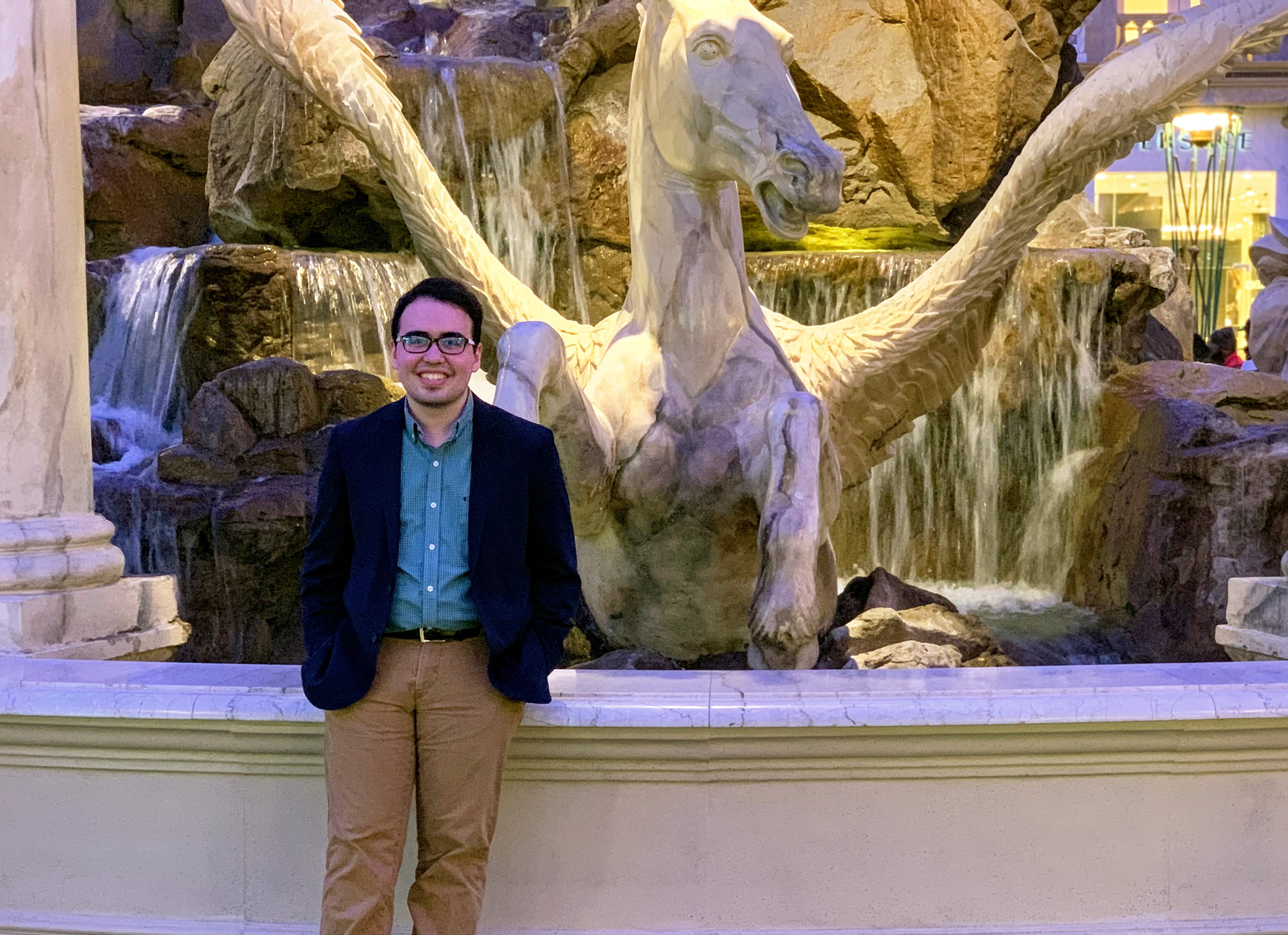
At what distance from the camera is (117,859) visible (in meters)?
2.79

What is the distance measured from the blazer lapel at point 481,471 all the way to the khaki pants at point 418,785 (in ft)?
0.62

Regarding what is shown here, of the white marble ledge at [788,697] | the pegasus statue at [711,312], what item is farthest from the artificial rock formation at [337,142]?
the white marble ledge at [788,697]

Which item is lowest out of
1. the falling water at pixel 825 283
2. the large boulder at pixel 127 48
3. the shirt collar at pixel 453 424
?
the shirt collar at pixel 453 424

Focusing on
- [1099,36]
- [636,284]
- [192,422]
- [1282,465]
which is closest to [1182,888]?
[636,284]

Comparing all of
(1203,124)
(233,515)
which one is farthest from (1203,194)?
(233,515)

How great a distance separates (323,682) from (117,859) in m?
0.81

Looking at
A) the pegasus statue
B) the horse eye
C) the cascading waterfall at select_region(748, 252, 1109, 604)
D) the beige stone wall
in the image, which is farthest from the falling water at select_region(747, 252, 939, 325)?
the beige stone wall

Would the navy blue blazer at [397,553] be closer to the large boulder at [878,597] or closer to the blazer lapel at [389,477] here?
the blazer lapel at [389,477]

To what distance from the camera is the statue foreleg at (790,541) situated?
3.07 metres

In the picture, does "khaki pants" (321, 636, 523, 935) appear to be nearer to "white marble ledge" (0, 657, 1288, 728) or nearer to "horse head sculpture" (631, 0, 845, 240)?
"white marble ledge" (0, 657, 1288, 728)

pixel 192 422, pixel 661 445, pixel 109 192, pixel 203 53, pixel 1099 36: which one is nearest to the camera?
pixel 661 445

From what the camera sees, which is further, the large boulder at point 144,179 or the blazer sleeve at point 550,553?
the large boulder at point 144,179

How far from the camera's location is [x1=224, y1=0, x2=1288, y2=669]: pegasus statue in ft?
10.4

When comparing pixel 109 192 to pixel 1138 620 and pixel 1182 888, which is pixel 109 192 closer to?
pixel 1138 620
